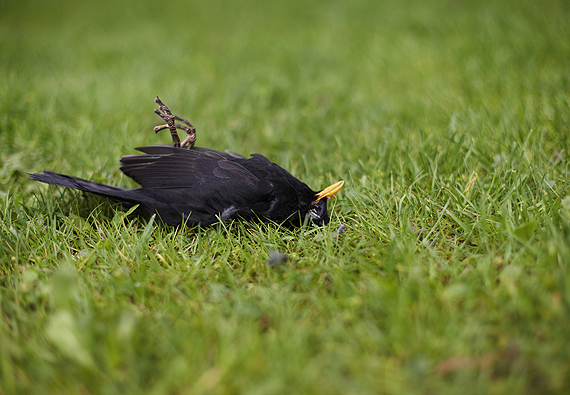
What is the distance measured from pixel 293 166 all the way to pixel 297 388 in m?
2.06

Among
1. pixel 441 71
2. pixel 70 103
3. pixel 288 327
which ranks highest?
pixel 70 103

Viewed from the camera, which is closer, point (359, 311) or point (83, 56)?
point (359, 311)

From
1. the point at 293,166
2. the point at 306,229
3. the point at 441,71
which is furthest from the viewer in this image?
the point at 441,71

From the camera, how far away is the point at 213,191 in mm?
2146

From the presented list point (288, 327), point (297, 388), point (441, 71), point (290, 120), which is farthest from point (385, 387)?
point (441, 71)

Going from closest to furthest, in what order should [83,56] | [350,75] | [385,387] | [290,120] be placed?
[385,387]
[290,120]
[350,75]
[83,56]

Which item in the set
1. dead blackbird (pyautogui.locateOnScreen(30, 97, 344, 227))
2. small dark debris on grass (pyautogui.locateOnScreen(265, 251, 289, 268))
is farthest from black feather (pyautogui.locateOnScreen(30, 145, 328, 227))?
small dark debris on grass (pyautogui.locateOnScreen(265, 251, 289, 268))

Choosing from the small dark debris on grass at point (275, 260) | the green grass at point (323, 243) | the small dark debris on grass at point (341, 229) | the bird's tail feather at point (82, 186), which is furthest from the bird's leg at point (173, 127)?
the small dark debris on grass at point (341, 229)

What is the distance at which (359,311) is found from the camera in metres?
1.51

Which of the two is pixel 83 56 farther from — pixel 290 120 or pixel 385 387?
pixel 385 387

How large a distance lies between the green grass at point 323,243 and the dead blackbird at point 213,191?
12 centimetres

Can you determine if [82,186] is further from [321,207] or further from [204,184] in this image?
[321,207]

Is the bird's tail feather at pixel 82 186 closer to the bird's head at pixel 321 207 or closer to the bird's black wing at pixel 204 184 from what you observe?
the bird's black wing at pixel 204 184

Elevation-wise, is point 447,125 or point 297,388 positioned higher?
point 447,125
